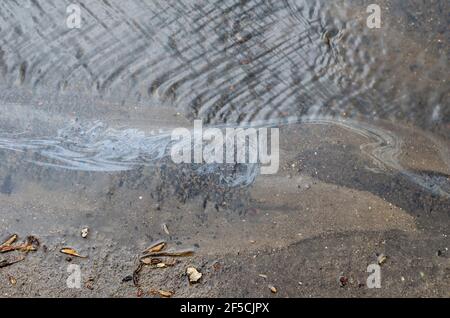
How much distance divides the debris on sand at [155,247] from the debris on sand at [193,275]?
0.19 m

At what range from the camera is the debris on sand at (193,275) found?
9.39ft

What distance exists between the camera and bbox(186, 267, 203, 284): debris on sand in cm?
286

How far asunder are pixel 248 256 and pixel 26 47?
1.89 m

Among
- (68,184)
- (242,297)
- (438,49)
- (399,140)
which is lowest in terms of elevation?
(242,297)

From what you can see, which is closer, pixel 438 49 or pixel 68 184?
pixel 68 184

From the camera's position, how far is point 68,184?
3.09 meters

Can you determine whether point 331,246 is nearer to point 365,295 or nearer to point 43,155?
point 365,295

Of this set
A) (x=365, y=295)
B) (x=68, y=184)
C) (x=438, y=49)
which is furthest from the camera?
(x=438, y=49)

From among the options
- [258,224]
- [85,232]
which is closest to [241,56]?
[258,224]

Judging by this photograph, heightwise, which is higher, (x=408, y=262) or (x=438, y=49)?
(x=438, y=49)

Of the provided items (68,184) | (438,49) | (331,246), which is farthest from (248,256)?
(438,49)

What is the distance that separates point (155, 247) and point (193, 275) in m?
0.26

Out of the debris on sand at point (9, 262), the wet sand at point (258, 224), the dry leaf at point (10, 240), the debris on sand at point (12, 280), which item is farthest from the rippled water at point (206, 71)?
the debris on sand at point (12, 280)

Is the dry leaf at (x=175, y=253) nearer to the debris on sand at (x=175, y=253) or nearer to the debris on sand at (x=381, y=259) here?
the debris on sand at (x=175, y=253)
